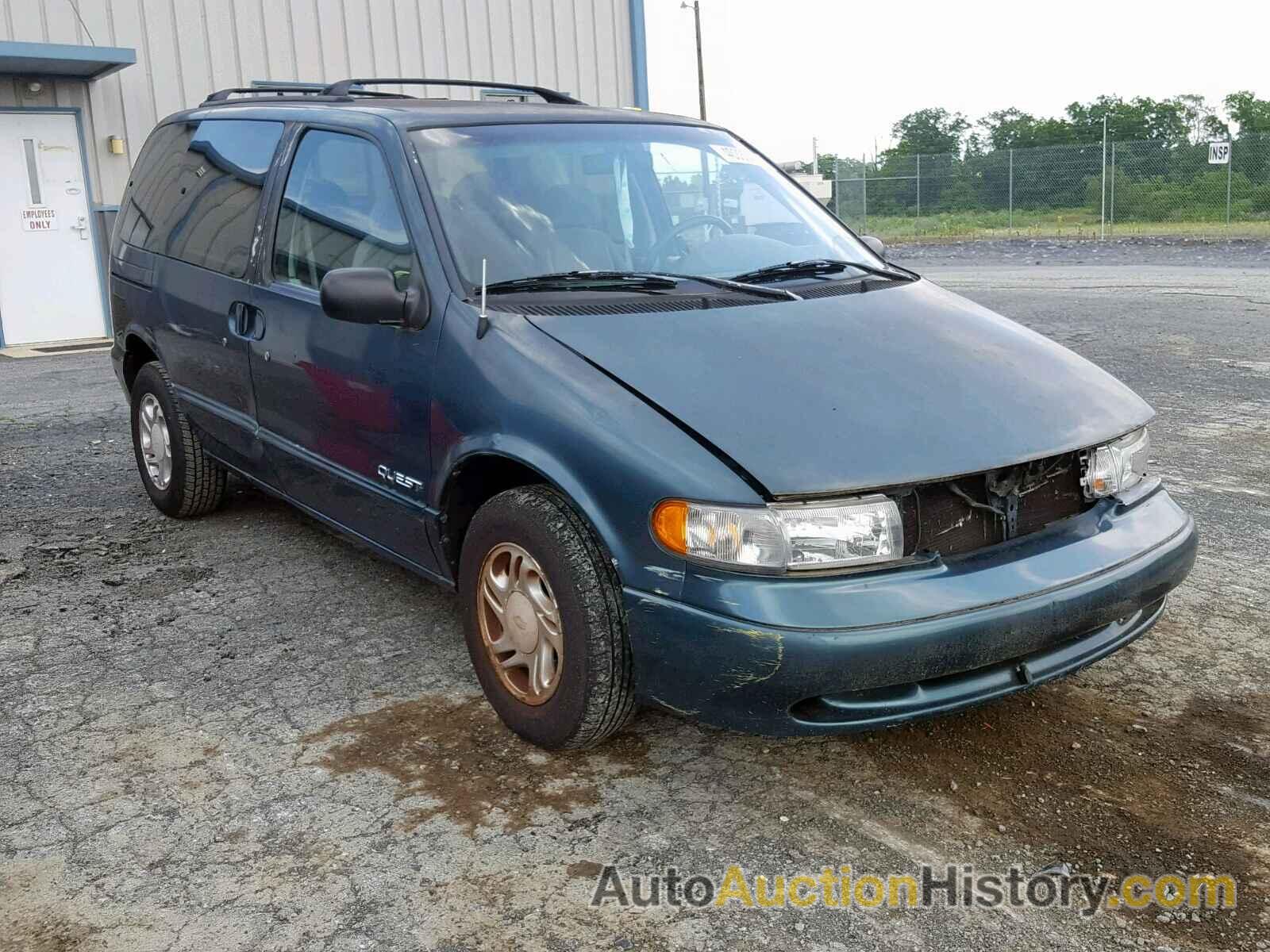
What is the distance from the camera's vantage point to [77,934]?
8.29 ft

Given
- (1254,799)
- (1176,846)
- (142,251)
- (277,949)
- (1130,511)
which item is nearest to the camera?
(277,949)

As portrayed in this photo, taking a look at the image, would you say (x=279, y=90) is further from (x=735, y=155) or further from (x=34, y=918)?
(x=34, y=918)

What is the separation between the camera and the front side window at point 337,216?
373cm

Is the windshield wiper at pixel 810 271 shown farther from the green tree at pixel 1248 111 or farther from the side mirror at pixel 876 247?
the green tree at pixel 1248 111

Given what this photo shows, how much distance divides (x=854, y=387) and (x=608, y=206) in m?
1.18

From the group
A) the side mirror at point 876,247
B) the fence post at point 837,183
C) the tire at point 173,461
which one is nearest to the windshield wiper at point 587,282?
the side mirror at point 876,247

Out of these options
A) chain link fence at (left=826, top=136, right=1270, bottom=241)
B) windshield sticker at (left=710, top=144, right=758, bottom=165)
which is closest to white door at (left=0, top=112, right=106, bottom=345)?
windshield sticker at (left=710, top=144, right=758, bottom=165)

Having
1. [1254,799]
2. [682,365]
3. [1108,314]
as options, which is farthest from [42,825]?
[1108,314]

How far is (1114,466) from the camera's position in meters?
3.19

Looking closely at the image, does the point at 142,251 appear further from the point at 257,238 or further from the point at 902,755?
the point at 902,755

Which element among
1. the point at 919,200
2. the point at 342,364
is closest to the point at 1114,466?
the point at 342,364

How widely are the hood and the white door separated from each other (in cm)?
1113

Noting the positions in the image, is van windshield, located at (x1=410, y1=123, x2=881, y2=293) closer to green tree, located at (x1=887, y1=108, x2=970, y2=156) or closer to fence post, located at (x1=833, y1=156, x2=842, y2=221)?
fence post, located at (x1=833, y1=156, x2=842, y2=221)

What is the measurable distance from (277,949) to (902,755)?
5.38 ft
